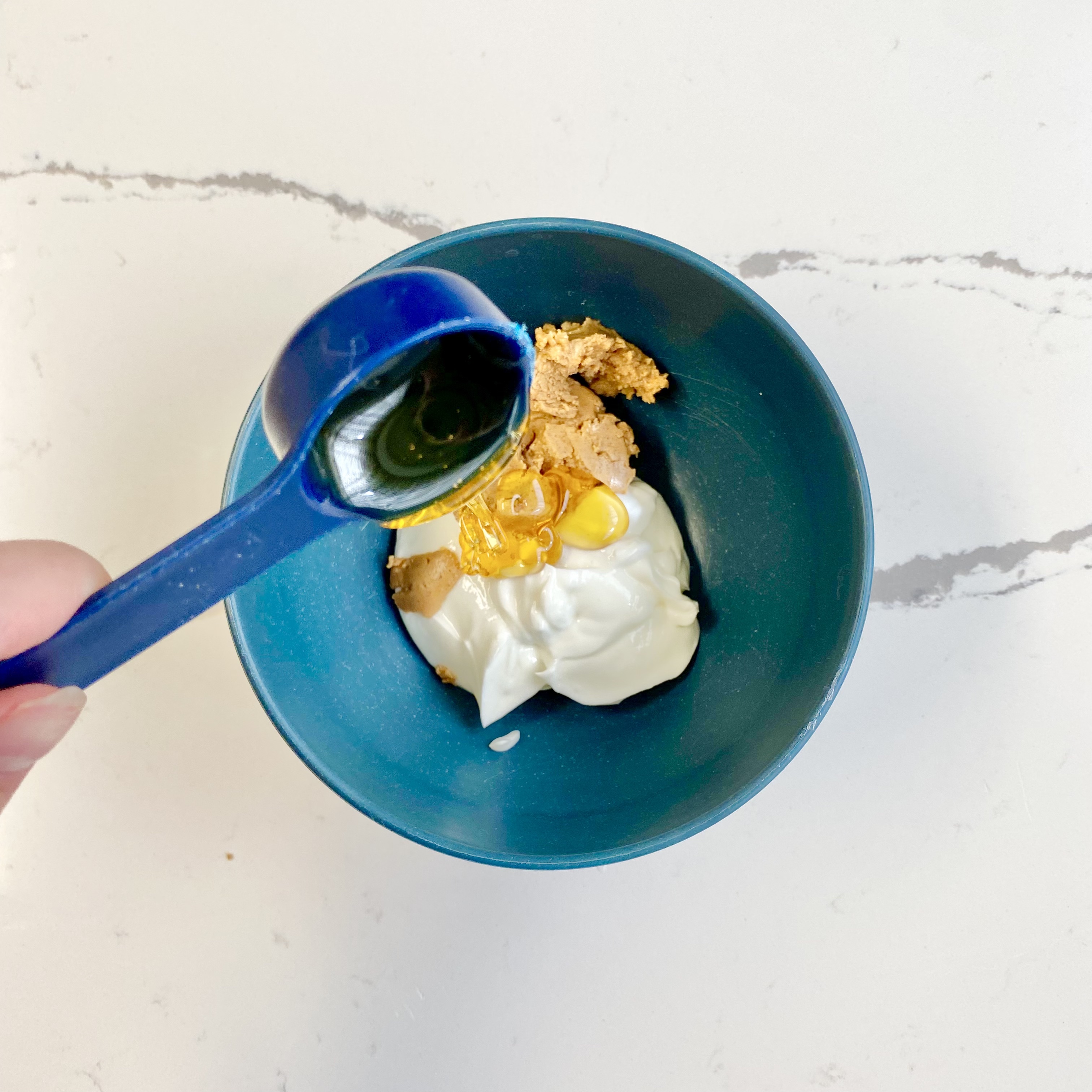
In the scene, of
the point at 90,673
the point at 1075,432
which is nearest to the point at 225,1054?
the point at 90,673

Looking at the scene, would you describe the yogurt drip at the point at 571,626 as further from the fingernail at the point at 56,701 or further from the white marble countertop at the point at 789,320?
the fingernail at the point at 56,701

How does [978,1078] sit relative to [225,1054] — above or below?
above

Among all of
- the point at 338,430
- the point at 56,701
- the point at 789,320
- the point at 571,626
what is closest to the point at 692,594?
the point at 571,626

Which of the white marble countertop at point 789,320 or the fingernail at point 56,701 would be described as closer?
the fingernail at point 56,701

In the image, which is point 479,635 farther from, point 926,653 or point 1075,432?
point 1075,432

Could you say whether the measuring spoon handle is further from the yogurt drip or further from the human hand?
the yogurt drip

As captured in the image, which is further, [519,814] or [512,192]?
[512,192]

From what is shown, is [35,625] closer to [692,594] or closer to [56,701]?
[56,701]

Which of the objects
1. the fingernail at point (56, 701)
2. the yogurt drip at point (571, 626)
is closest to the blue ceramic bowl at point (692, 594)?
the yogurt drip at point (571, 626)
